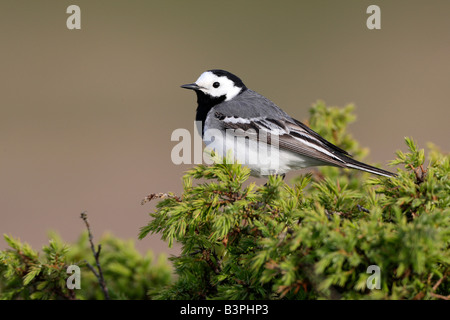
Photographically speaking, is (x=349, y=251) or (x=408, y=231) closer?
(x=408, y=231)

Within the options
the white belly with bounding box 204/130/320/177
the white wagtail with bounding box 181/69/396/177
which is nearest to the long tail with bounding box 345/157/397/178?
the white wagtail with bounding box 181/69/396/177

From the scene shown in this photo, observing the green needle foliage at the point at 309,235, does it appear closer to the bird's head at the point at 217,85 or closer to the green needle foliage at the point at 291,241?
the green needle foliage at the point at 291,241

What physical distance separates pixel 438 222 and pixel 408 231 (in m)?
0.14

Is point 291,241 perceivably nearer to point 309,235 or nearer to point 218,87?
point 309,235

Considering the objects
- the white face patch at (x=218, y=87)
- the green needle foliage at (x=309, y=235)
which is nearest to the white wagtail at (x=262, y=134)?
the white face patch at (x=218, y=87)

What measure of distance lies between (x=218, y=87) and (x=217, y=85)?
0.08 feet

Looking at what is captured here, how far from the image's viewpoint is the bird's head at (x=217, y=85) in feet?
14.0

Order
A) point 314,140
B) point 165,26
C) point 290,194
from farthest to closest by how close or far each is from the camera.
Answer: point 165,26 < point 314,140 < point 290,194

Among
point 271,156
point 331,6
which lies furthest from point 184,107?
point 271,156

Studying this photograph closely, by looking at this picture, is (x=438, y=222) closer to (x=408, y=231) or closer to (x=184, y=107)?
(x=408, y=231)

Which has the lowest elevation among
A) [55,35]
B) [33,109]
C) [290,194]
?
[290,194]

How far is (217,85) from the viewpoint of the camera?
4312 mm

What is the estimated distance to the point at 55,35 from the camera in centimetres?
1465

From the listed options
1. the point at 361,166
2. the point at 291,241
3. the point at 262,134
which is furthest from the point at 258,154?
the point at 291,241
